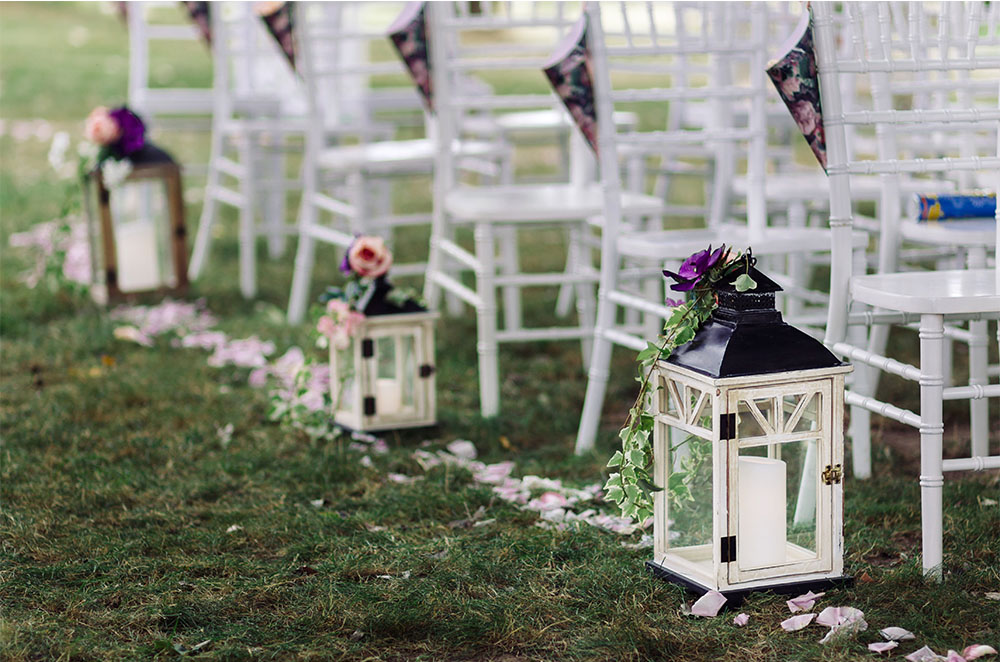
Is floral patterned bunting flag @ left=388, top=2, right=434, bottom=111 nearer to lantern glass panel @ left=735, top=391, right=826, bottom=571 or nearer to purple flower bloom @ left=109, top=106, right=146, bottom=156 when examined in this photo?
purple flower bloom @ left=109, top=106, right=146, bottom=156

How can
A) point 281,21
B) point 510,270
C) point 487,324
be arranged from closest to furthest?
point 487,324 < point 510,270 < point 281,21

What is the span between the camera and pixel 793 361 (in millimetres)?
1835

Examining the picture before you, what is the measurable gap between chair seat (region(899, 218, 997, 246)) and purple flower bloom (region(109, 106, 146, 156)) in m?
2.53

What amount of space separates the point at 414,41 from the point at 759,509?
1.78m

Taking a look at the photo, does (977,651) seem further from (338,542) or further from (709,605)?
(338,542)

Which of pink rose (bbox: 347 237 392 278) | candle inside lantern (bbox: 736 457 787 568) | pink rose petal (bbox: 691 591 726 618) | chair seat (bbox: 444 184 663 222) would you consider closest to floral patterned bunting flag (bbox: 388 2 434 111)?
chair seat (bbox: 444 184 663 222)

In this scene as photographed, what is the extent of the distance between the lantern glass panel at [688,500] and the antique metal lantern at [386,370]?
1.01 meters

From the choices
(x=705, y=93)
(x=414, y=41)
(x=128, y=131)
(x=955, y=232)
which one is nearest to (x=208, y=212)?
(x=128, y=131)

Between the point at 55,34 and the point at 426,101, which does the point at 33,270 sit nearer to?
the point at 426,101

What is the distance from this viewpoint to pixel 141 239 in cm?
425

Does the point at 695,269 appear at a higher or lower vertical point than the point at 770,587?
higher

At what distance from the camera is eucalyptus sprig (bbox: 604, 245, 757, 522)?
6.11 feet

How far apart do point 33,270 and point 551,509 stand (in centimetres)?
279

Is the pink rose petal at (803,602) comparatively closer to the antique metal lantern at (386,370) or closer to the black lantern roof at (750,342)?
the black lantern roof at (750,342)
